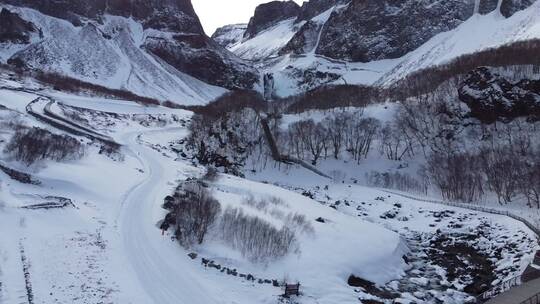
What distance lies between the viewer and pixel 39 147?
154 ft

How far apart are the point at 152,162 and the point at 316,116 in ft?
139

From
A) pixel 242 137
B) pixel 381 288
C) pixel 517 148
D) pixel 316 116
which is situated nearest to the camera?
pixel 381 288

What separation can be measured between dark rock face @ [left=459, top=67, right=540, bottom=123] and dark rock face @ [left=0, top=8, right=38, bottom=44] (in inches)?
5870

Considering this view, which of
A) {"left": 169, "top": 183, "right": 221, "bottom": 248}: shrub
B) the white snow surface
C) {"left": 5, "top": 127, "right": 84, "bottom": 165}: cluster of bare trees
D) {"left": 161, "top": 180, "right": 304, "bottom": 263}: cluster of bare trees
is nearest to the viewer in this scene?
the white snow surface

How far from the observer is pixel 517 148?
68.6 metres

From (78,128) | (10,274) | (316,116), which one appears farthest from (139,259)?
(316,116)

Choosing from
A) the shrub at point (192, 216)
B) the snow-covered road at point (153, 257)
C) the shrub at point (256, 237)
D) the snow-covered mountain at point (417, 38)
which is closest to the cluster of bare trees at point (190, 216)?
the shrub at point (192, 216)

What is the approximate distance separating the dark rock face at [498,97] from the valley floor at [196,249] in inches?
1258

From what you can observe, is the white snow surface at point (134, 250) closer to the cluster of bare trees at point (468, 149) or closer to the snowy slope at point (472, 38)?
the cluster of bare trees at point (468, 149)

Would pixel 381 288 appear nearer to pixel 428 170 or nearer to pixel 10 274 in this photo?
pixel 10 274

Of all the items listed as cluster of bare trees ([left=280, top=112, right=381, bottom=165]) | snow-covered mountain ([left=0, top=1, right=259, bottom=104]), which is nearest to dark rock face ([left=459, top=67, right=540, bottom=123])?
Result: cluster of bare trees ([left=280, top=112, right=381, bottom=165])

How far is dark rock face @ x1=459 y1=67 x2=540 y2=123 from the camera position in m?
75.5

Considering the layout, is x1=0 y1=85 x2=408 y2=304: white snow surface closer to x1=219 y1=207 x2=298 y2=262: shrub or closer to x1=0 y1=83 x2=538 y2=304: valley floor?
x1=0 y1=83 x2=538 y2=304: valley floor

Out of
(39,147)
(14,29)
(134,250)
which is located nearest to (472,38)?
(39,147)
